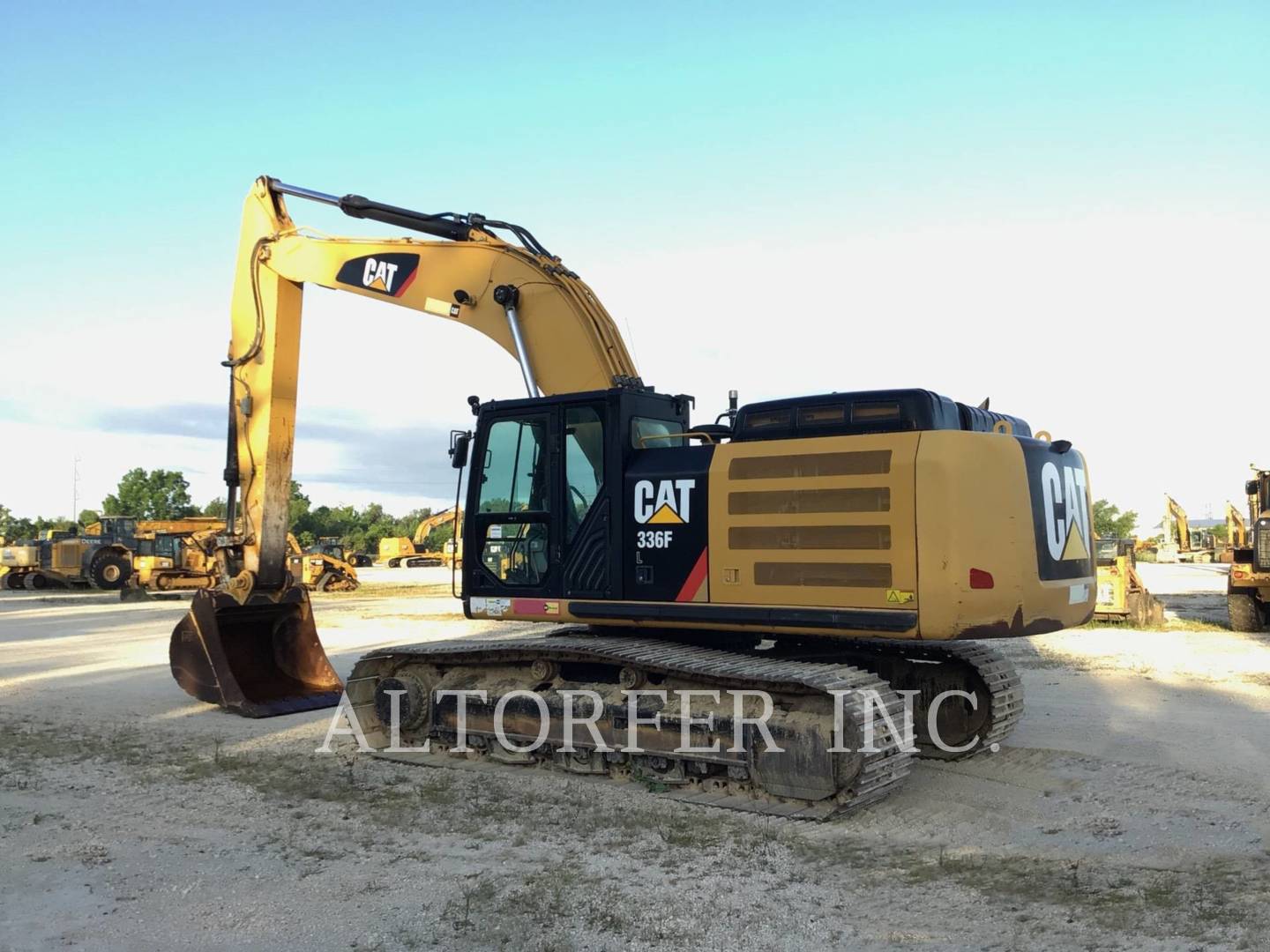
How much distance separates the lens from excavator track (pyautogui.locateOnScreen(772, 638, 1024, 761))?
8.69 meters

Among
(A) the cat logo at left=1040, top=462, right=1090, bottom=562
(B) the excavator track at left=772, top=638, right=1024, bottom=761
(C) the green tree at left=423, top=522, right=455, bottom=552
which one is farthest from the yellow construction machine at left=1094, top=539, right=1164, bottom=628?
(C) the green tree at left=423, top=522, right=455, bottom=552

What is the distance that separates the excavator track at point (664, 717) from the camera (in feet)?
23.1

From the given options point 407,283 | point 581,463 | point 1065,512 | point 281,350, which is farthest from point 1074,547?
point 281,350

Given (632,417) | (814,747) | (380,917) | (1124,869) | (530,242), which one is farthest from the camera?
(530,242)

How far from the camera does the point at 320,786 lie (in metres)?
7.88

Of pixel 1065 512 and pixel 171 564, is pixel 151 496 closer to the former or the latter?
pixel 171 564

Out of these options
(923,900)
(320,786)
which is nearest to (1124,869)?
(923,900)

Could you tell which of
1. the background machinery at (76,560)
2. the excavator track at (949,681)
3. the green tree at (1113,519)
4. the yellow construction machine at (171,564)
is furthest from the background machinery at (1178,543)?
the excavator track at (949,681)

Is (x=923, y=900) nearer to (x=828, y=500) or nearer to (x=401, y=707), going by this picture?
(x=828, y=500)

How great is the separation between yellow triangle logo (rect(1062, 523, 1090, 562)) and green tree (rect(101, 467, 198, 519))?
81522 millimetres

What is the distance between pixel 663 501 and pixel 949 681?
2996 millimetres

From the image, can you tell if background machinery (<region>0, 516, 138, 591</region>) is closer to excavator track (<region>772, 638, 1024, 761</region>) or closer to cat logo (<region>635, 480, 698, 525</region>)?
cat logo (<region>635, 480, 698, 525</region>)

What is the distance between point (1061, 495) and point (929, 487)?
4.75ft

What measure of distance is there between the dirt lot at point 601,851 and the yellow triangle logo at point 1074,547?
66.3 inches
